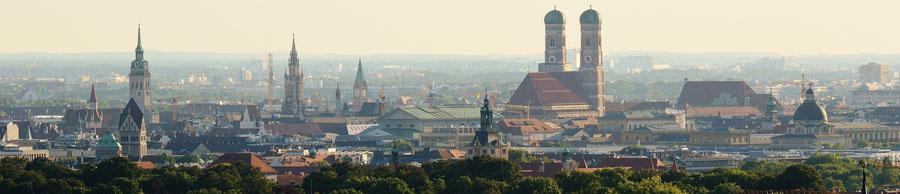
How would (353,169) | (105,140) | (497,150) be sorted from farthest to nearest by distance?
1. (105,140)
2. (497,150)
3. (353,169)

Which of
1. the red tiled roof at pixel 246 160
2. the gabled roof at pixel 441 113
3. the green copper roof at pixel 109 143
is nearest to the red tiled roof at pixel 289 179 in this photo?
the red tiled roof at pixel 246 160

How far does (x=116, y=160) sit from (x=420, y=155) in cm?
3767

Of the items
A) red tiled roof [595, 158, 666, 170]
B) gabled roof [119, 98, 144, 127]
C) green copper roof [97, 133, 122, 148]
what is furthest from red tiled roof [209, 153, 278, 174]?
gabled roof [119, 98, 144, 127]

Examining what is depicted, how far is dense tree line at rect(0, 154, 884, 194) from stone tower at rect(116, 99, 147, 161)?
1898 inches

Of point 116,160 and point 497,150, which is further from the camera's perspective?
point 497,150

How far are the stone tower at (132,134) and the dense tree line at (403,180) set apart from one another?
4820 cm

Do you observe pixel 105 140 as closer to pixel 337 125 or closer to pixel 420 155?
pixel 420 155

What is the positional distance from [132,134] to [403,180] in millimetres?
66148

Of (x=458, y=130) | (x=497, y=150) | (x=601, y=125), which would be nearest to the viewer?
(x=497, y=150)

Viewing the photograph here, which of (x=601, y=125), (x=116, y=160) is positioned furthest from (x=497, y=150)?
(x=601, y=125)

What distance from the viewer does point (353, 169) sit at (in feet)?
316

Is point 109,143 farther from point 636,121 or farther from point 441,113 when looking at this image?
point 441,113

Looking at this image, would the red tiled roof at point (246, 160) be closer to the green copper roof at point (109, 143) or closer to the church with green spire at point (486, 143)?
the church with green spire at point (486, 143)

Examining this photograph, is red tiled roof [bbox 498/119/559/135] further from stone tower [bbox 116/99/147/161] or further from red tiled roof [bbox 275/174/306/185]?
red tiled roof [bbox 275/174/306/185]
